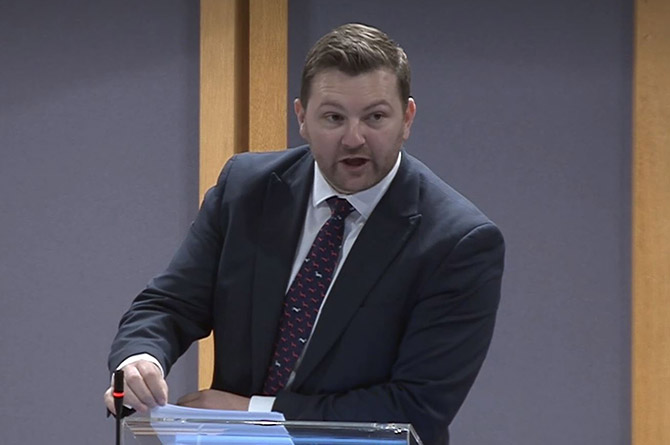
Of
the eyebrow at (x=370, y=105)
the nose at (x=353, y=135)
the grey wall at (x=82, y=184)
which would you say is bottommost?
the grey wall at (x=82, y=184)

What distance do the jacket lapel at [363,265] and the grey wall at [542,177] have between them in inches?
53.2

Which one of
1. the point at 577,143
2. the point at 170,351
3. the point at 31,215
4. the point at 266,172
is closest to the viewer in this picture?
the point at 170,351

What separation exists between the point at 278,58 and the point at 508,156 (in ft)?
2.29

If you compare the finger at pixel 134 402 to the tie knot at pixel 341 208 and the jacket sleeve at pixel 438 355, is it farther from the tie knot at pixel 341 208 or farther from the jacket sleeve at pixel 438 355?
the tie knot at pixel 341 208

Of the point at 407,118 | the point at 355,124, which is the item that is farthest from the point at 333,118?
the point at 407,118

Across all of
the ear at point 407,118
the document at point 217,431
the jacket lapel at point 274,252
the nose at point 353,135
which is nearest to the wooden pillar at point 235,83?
the jacket lapel at point 274,252

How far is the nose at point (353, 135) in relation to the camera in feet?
6.16

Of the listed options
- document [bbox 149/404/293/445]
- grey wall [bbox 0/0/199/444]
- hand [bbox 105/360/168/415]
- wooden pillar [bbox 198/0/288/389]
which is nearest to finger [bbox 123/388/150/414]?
hand [bbox 105/360/168/415]

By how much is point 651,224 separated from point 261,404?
5.39 ft

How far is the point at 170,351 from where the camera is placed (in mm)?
1953

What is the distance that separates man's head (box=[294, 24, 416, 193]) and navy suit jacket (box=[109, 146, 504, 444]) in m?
0.11

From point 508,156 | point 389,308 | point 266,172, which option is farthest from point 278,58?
point 389,308

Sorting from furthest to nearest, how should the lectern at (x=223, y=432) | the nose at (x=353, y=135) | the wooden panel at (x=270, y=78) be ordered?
the wooden panel at (x=270, y=78)
the nose at (x=353, y=135)
the lectern at (x=223, y=432)

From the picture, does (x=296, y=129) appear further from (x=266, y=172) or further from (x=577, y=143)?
(x=266, y=172)
